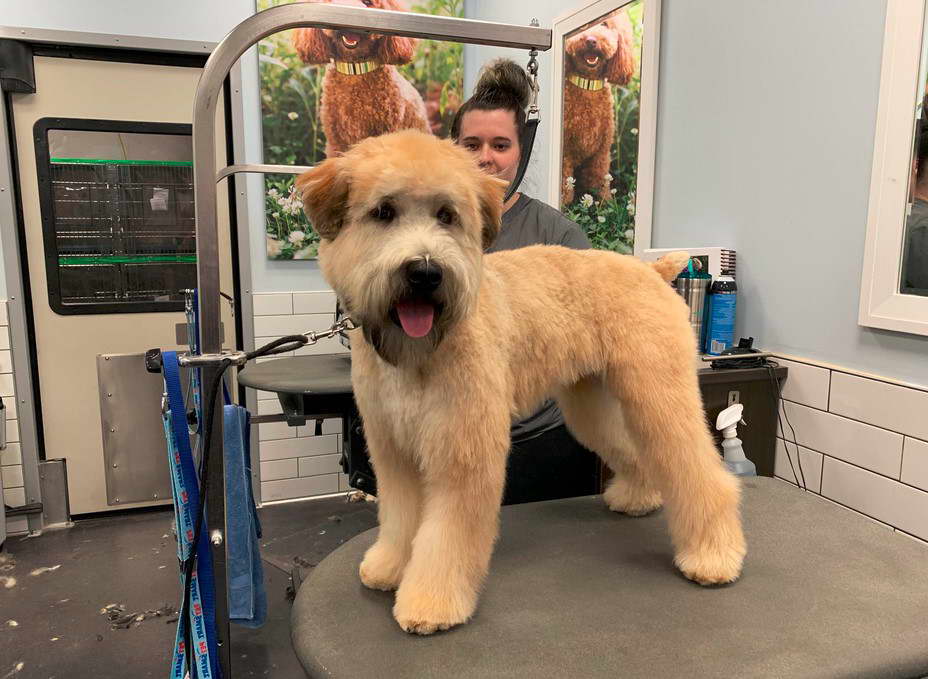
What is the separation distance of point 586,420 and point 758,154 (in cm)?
117

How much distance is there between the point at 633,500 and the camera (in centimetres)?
145

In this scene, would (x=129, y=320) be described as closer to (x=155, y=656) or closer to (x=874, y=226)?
(x=155, y=656)

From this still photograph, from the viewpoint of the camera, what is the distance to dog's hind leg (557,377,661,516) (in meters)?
1.42

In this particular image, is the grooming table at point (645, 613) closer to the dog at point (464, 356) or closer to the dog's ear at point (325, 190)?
the dog at point (464, 356)

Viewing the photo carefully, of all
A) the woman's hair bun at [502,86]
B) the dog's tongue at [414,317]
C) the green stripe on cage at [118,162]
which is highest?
the woman's hair bun at [502,86]

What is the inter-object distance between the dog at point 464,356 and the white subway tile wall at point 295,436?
218cm

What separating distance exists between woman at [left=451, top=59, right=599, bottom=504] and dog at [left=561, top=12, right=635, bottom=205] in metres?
1.05

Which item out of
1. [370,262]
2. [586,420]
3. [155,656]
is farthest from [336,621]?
[155,656]

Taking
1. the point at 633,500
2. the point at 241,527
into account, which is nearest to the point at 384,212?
the point at 241,527

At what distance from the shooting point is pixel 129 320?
316cm

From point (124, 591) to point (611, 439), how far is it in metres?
2.16

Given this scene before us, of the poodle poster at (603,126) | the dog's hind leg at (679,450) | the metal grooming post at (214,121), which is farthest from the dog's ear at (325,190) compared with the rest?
the poodle poster at (603,126)

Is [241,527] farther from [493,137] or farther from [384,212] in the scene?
[493,137]

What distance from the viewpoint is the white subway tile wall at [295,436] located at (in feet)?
10.9
